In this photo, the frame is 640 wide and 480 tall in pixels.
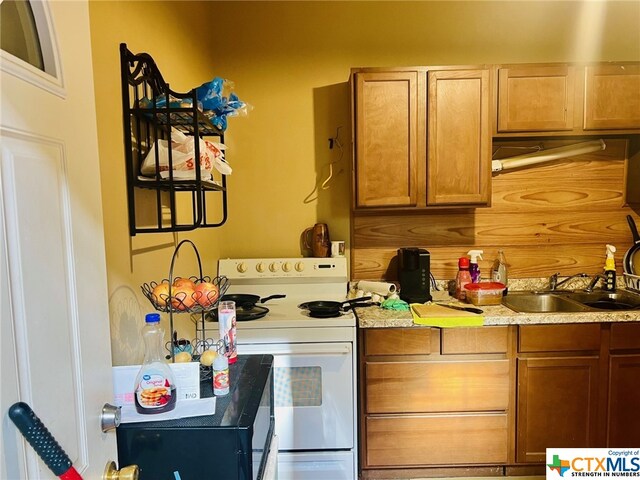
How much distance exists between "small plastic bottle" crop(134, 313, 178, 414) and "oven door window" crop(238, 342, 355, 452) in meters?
1.02

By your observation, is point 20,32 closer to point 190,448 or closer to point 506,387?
point 190,448

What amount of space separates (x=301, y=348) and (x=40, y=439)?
1.52 meters

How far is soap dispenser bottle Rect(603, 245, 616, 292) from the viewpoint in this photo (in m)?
2.47

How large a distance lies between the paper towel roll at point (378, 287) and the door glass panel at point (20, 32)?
2.04m

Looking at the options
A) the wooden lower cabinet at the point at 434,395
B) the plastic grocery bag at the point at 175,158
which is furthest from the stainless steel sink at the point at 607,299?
the plastic grocery bag at the point at 175,158

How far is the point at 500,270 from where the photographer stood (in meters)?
2.54

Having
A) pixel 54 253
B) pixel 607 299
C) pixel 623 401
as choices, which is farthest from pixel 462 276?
pixel 54 253

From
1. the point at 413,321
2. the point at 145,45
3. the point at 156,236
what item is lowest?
the point at 413,321

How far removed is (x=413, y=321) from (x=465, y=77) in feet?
4.41

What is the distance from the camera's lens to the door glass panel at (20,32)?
559mm

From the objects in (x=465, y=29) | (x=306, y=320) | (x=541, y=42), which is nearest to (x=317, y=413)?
(x=306, y=320)

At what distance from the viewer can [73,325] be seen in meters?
0.66

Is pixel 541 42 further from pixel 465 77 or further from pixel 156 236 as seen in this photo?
pixel 156 236

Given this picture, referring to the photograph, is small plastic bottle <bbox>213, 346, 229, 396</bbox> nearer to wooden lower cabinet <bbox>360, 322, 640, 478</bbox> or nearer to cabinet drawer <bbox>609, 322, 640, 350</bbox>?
wooden lower cabinet <bbox>360, 322, 640, 478</bbox>
